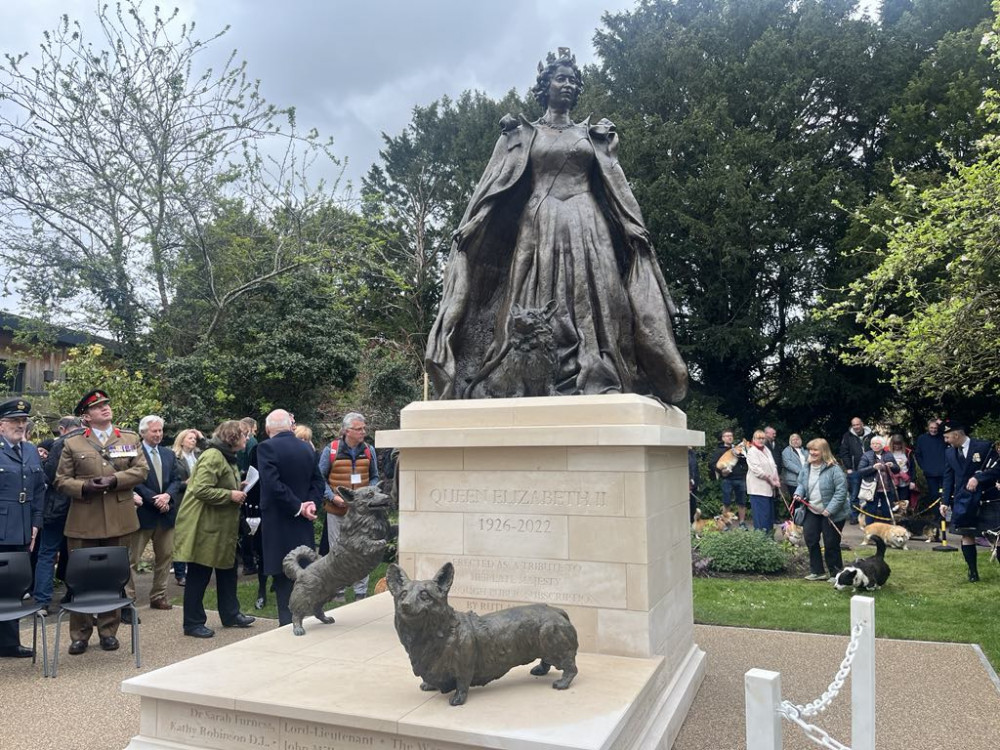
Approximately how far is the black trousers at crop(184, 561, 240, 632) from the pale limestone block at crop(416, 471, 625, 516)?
329cm

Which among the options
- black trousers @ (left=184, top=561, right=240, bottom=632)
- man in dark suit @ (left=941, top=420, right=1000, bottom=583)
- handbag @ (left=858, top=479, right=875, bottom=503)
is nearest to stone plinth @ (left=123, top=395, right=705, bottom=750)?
black trousers @ (left=184, top=561, right=240, bottom=632)

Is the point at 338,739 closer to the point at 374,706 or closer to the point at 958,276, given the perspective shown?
the point at 374,706

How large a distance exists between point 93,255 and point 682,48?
18.4 metres

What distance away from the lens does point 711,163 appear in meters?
22.6

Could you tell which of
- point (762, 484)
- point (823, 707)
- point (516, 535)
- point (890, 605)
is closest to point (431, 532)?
point (516, 535)

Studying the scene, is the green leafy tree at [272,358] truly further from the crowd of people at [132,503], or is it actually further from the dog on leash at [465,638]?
the dog on leash at [465,638]

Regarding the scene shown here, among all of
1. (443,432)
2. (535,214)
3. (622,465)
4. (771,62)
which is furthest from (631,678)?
(771,62)

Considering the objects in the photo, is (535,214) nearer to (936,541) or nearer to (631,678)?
(631,678)

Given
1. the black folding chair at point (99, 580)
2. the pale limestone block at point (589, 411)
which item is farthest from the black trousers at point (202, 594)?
the pale limestone block at point (589, 411)

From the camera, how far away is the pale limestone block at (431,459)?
15.9ft

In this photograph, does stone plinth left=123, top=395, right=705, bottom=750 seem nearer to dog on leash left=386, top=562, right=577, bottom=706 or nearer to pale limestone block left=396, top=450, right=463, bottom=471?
pale limestone block left=396, top=450, right=463, bottom=471

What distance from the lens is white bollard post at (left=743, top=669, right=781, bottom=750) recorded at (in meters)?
2.57

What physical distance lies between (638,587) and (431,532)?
1383 mm

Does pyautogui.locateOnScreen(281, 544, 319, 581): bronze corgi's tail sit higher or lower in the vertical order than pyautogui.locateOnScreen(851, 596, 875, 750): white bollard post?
higher
